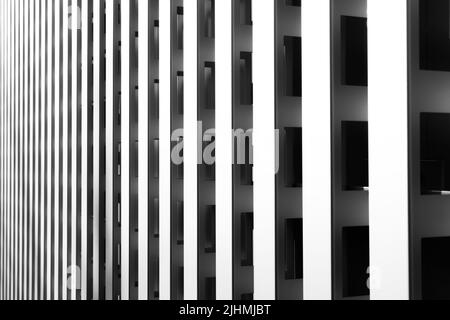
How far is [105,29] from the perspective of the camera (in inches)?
181

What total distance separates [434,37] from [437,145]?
1.39ft

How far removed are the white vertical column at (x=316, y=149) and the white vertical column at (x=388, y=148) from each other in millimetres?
212

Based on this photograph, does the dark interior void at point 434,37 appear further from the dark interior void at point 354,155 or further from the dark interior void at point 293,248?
the dark interior void at point 293,248

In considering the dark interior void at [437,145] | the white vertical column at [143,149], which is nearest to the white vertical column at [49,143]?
the white vertical column at [143,149]

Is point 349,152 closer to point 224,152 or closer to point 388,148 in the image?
point 388,148

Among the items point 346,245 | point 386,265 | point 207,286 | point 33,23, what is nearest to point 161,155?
point 207,286

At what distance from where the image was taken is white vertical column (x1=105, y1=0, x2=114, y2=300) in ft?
13.9

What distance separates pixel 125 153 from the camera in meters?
3.93

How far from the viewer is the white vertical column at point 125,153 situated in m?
3.88

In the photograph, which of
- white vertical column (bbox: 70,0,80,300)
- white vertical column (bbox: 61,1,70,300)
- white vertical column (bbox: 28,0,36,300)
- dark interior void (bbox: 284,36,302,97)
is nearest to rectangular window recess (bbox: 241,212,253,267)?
dark interior void (bbox: 284,36,302,97)

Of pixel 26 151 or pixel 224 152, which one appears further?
pixel 26 151

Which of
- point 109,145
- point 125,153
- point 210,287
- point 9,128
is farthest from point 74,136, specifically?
point 9,128

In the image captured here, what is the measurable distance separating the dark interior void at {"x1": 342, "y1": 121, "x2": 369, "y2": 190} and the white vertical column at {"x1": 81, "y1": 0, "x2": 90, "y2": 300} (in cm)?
315

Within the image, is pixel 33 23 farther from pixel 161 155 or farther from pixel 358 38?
pixel 358 38
